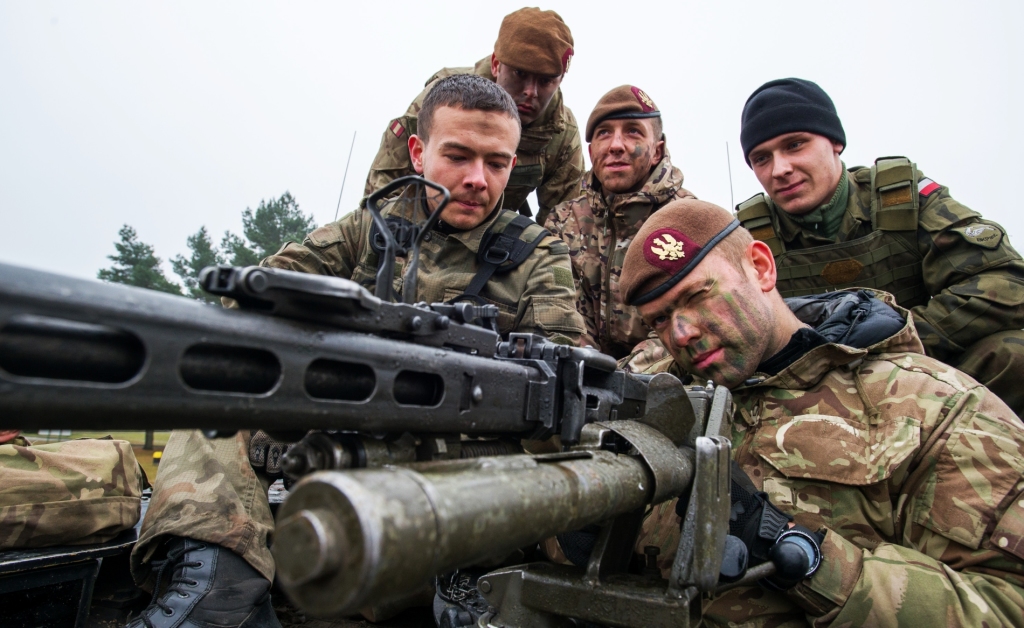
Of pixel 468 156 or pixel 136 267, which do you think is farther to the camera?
pixel 136 267

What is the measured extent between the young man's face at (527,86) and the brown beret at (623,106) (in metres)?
0.50

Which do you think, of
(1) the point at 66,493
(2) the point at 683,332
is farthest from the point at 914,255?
(1) the point at 66,493

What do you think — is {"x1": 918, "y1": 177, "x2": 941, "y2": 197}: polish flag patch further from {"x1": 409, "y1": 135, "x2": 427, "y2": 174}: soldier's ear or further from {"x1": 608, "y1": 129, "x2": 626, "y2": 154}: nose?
{"x1": 409, "y1": 135, "x2": 427, "y2": 174}: soldier's ear

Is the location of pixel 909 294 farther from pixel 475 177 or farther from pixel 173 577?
pixel 173 577

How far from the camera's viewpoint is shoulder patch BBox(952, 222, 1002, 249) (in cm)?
438

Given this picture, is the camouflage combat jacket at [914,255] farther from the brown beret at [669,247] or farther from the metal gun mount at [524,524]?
the metal gun mount at [524,524]

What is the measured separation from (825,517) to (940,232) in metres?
2.76

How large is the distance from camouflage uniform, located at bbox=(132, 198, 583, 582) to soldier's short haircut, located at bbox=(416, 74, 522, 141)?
54cm

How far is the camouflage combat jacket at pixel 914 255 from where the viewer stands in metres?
4.29

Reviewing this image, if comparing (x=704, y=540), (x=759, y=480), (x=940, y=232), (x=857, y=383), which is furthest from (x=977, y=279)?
(x=704, y=540)

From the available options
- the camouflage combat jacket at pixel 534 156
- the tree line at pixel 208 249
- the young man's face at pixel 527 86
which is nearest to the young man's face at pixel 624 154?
the young man's face at pixel 527 86

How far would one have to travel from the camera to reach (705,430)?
8.07ft

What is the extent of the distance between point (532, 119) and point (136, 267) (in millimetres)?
29799

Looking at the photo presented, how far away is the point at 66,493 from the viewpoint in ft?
9.86
